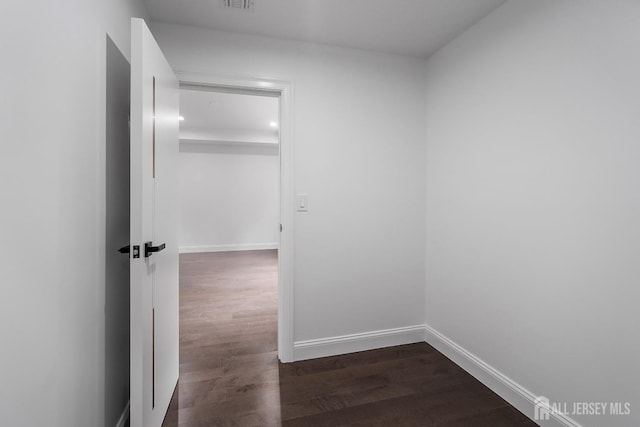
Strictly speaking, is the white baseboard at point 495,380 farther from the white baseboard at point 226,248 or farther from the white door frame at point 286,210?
Result: the white baseboard at point 226,248

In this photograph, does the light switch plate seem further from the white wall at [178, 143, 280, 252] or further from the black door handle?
the white wall at [178, 143, 280, 252]

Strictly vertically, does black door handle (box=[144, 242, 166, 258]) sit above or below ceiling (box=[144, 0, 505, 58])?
below

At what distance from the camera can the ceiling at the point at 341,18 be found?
188 centimetres

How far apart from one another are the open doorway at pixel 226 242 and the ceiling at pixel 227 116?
0.7 inches

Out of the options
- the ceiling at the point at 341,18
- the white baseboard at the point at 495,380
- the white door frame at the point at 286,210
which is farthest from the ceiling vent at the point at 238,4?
the white baseboard at the point at 495,380

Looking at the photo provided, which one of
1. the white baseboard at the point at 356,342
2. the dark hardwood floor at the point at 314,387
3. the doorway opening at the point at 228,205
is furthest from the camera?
the doorway opening at the point at 228,205

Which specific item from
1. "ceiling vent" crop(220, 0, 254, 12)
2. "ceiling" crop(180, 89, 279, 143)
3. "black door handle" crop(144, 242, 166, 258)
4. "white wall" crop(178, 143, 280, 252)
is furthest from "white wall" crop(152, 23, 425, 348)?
"white wall" crop(178, 143, 280, 252)

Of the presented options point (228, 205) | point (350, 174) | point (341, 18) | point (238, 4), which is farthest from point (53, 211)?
point (228, 205)

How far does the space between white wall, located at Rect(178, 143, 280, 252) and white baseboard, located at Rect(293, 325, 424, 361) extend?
5.09 metres

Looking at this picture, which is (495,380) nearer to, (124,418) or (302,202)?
(302,202)

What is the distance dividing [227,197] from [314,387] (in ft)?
18.5

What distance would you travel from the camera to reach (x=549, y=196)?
5.27 feet

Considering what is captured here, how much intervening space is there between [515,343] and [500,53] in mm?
1844

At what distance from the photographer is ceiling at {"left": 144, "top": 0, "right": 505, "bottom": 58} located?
6.17 feet
